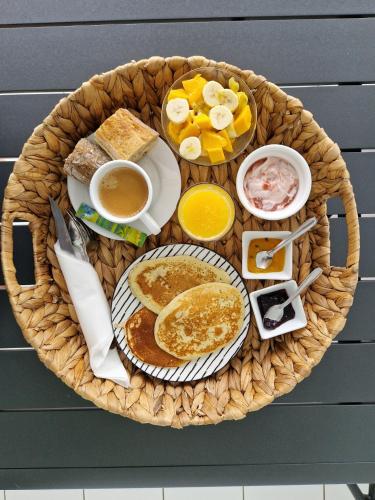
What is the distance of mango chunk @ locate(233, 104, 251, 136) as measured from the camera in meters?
1.08

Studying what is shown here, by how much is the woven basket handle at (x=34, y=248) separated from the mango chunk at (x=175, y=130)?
1.20 ft

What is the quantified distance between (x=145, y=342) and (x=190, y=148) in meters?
0.47

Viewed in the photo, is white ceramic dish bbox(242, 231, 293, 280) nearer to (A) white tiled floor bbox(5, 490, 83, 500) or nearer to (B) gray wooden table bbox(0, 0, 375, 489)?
(B) gray wooden table bbox(0, 0, 375, 489)

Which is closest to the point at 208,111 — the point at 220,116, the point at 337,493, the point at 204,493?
the point at 220,116

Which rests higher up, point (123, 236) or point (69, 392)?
point (123, 236)

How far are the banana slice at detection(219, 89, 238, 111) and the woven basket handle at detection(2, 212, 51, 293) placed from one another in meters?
0.50

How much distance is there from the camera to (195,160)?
3.68ft

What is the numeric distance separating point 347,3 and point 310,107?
27 cm

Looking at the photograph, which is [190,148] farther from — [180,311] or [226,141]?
[180,311]

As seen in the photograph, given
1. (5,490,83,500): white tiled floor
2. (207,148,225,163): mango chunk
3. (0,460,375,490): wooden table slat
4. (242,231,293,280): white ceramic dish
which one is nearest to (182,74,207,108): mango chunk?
(207,148,225,163): mango chunk

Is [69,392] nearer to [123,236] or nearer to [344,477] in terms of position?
[123,236]

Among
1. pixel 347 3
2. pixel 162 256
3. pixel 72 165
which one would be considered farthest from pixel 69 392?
pixel 347 3

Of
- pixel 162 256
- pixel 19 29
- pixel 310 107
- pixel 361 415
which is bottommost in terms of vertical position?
pixel 361 415

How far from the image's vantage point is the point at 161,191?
45.4 inches
